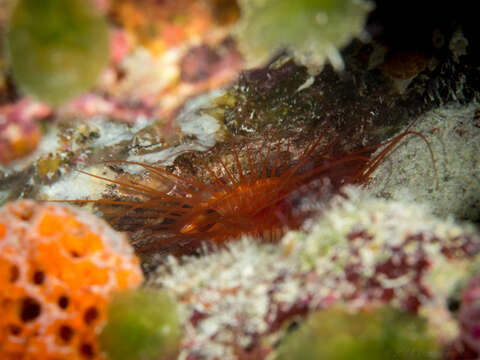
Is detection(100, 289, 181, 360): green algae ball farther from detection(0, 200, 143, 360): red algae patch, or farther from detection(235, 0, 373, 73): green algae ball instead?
detection(235, 0, 373, 73): green algae ball

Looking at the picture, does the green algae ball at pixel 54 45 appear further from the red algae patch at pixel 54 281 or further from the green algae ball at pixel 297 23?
the red algae patch at pixel 54 281

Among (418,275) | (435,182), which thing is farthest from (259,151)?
(418,275)

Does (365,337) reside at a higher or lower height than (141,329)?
lower

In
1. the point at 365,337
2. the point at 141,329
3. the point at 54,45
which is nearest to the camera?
the point at 54,45

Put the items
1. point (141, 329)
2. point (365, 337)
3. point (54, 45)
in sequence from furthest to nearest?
point (141, 329) < point (365, 337) < point (54, 45)

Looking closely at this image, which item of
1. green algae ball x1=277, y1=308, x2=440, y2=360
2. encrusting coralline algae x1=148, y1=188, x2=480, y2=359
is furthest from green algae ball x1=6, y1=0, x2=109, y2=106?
green algae ball x1=277, y1=308, x2=440, y2=360

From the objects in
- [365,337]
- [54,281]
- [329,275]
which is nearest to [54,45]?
[54,281]

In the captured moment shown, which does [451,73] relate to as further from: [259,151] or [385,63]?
[259,151]

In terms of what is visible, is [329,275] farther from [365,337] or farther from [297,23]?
[297,23]
